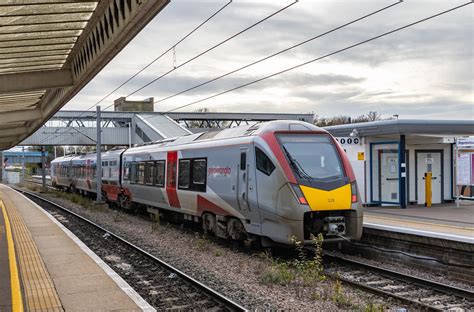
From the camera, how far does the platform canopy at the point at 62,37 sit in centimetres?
878

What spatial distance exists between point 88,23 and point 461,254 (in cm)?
885

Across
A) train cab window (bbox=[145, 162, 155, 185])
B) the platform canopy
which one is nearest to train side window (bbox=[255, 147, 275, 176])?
the platform canopy

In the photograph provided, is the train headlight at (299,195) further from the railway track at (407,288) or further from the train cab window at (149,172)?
the train cab window at (149,172)

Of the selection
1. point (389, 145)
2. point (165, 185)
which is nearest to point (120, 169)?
point (165, 185)

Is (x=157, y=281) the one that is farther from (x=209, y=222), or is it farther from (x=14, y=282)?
(x=209, y=222)

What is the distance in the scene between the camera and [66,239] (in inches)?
524

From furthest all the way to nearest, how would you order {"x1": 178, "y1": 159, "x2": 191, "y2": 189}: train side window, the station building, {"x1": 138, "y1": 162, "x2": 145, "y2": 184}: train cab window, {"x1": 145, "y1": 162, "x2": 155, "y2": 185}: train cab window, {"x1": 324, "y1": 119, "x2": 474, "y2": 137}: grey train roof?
{"x1": 138, "y1": 162, "x2": 145, "y2": 184}: train cab window < {"x1": 145, "y1": 162, "x2": 155, "y2": 185}: train cab window < the station building < {"x1": 324, "y1": 119, "x2": 474, "y2": 137}: grey train roof < {"x1": 178, "y1": 159, "x2": 191, "y2": 189}: train side window

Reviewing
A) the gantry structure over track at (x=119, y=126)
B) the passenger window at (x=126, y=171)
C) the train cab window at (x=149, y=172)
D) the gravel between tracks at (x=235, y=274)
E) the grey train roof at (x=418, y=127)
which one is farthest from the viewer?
the gantry structure over track at (x=119, y=126)

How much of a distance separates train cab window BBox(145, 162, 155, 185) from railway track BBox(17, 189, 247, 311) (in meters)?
3.85

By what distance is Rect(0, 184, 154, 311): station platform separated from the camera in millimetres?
6938

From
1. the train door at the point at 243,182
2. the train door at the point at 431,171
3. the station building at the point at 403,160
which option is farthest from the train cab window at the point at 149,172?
the train door at the point at 431,171

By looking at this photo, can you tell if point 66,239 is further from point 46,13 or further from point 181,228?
point 46,13

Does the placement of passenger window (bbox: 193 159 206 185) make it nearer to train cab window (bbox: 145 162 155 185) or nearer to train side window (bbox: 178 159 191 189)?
train side window (bbox: 178 159 191 189)

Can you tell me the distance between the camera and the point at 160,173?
17.2 meters
